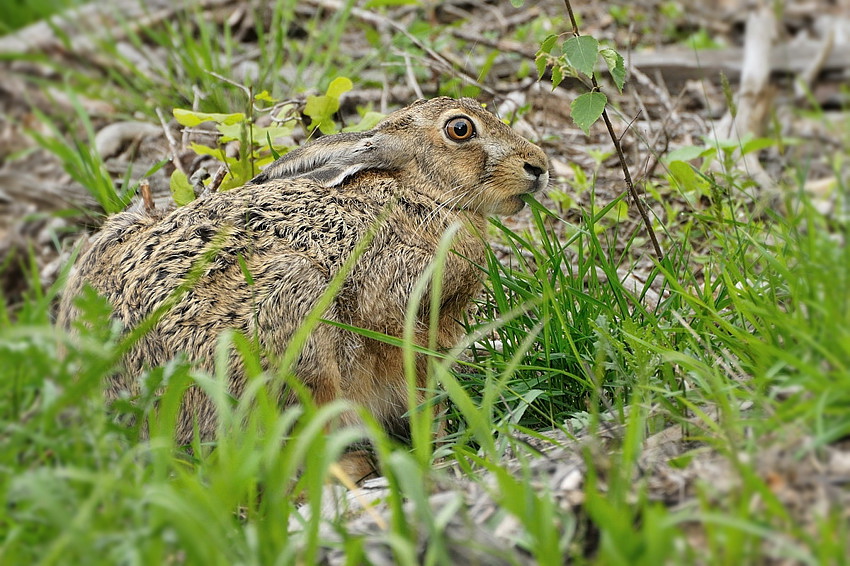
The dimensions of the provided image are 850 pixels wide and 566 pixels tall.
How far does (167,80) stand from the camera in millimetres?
6766

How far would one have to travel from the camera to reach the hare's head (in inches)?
176

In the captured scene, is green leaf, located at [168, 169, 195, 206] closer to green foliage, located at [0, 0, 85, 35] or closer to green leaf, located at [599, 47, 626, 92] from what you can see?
green leaf, located at [599, 47, 626, 92]

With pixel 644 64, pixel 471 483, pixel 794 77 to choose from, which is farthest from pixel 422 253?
pixel 794 77

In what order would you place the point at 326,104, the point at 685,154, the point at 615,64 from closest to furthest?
the point at 615,64, the point at 685,154, the point at 326,104

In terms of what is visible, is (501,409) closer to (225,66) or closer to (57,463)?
(57,463)

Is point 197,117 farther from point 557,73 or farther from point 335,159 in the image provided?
point 557,73

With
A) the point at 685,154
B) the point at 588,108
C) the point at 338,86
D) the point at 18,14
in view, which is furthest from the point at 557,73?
the point at 18,14

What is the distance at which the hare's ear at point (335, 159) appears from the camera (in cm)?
434

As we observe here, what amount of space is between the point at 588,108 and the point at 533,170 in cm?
57

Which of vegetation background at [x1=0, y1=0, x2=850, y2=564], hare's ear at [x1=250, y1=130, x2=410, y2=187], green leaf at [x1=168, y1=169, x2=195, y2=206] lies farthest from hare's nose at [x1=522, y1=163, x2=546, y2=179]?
green leaf at [x1=168, y1=169, x2=195, y2=206]

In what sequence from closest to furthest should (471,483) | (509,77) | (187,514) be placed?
(187,514) → (471,483) → (509,77)

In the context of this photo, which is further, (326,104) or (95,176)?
(95,176)

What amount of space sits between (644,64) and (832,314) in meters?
5.18

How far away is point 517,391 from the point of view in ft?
12.7
